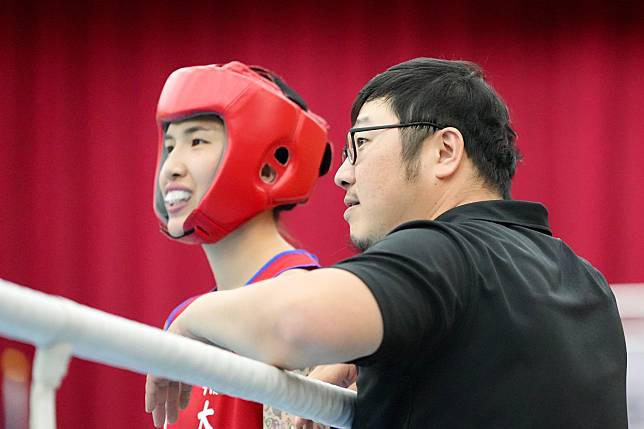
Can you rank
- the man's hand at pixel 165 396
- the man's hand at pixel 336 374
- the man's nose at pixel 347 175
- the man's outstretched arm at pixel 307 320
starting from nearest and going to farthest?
1. the man's outstretched arm at pixel 307 320
2. the man's hand at pixel 165 396
3. the man's nose at pixel 347 175
4. the man's hand at pixel 336 374

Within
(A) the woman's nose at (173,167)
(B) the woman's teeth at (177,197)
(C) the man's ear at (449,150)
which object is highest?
(C) the man's ear at (449,150)

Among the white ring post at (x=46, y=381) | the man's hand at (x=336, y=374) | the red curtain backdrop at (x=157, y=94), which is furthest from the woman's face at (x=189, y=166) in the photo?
the red curtain backdrop at (x=157, y=94)

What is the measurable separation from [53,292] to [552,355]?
245 cm

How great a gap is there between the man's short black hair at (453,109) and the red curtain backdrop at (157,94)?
1.78 m

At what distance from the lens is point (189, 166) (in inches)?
71.3

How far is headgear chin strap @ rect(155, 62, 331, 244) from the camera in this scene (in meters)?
1.80

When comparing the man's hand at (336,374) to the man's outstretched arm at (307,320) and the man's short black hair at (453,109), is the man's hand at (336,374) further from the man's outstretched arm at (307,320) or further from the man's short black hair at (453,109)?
the man's outstretched arm at (307,320)

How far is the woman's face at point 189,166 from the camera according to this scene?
1.81 metres

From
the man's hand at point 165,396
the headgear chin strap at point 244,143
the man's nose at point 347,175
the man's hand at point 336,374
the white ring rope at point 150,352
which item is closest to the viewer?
the white ring rope at point 150,352

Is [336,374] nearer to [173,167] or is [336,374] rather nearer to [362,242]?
[362,242]

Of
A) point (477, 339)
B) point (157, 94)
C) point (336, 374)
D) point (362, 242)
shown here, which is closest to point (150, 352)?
point (477, 339)

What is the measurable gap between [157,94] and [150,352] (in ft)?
8.56

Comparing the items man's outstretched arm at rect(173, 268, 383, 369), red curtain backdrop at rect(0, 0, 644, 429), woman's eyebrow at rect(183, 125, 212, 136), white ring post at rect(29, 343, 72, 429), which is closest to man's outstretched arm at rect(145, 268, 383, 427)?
man's outstretched arm at rect(173, 268, 383, 369)

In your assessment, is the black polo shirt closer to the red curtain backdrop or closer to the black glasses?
the black glasses
